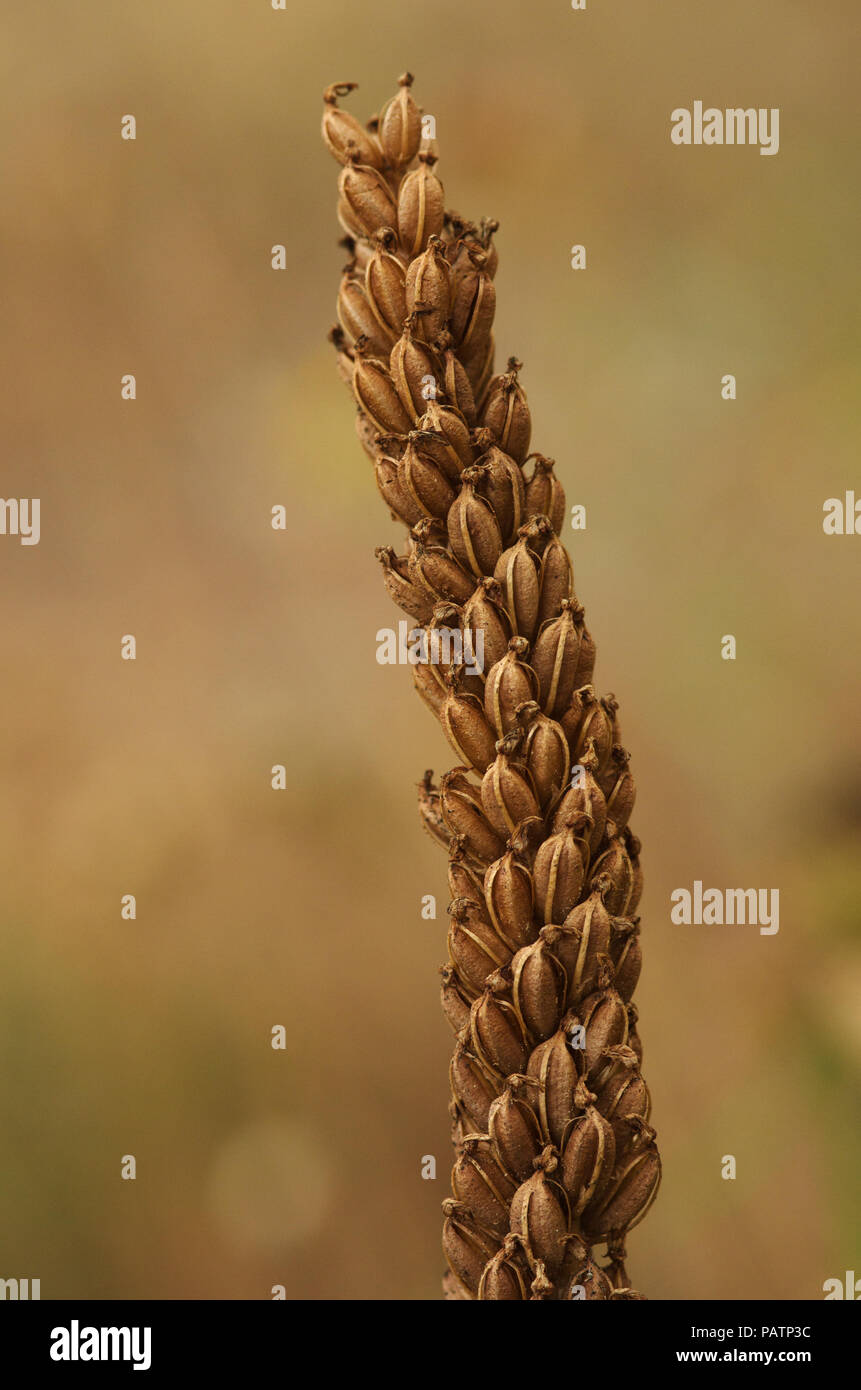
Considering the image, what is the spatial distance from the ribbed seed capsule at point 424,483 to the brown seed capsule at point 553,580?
0.14m

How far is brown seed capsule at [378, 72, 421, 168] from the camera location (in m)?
1.47

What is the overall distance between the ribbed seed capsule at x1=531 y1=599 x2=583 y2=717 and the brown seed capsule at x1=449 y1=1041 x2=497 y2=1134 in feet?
1.30

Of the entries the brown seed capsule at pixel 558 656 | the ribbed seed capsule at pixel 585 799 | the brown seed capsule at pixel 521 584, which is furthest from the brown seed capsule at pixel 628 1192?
the brown seed capsule at pixel 521 584

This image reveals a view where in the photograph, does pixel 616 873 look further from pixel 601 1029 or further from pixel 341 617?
pixel 341 617

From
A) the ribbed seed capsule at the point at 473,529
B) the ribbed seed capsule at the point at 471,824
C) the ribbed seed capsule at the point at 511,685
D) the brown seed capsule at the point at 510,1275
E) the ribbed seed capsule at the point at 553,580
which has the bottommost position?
the brown seed capsule at the point at 510,1275

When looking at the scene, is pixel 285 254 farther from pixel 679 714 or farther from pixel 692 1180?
pixel 692 1180

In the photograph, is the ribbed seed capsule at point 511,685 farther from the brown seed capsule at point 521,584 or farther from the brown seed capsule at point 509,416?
the brown seed capsule at point 509,416

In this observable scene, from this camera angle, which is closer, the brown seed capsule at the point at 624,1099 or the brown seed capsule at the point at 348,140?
the brown seed capsule at the point at 624,1099

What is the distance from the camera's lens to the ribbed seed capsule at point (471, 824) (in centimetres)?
130

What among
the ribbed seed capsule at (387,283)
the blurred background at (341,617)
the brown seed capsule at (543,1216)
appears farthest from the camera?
the blurred background at (341,617)

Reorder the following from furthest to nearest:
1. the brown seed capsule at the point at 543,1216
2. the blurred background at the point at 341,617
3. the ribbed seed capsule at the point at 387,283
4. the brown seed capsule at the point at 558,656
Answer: the blurred background at the point at 341,617, the ribbed seed capsule at the point at 387,283, the brown seed capsule at the point at 558,656, the brown seed capsule at the point at 543,1216

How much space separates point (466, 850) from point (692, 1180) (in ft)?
4.33
